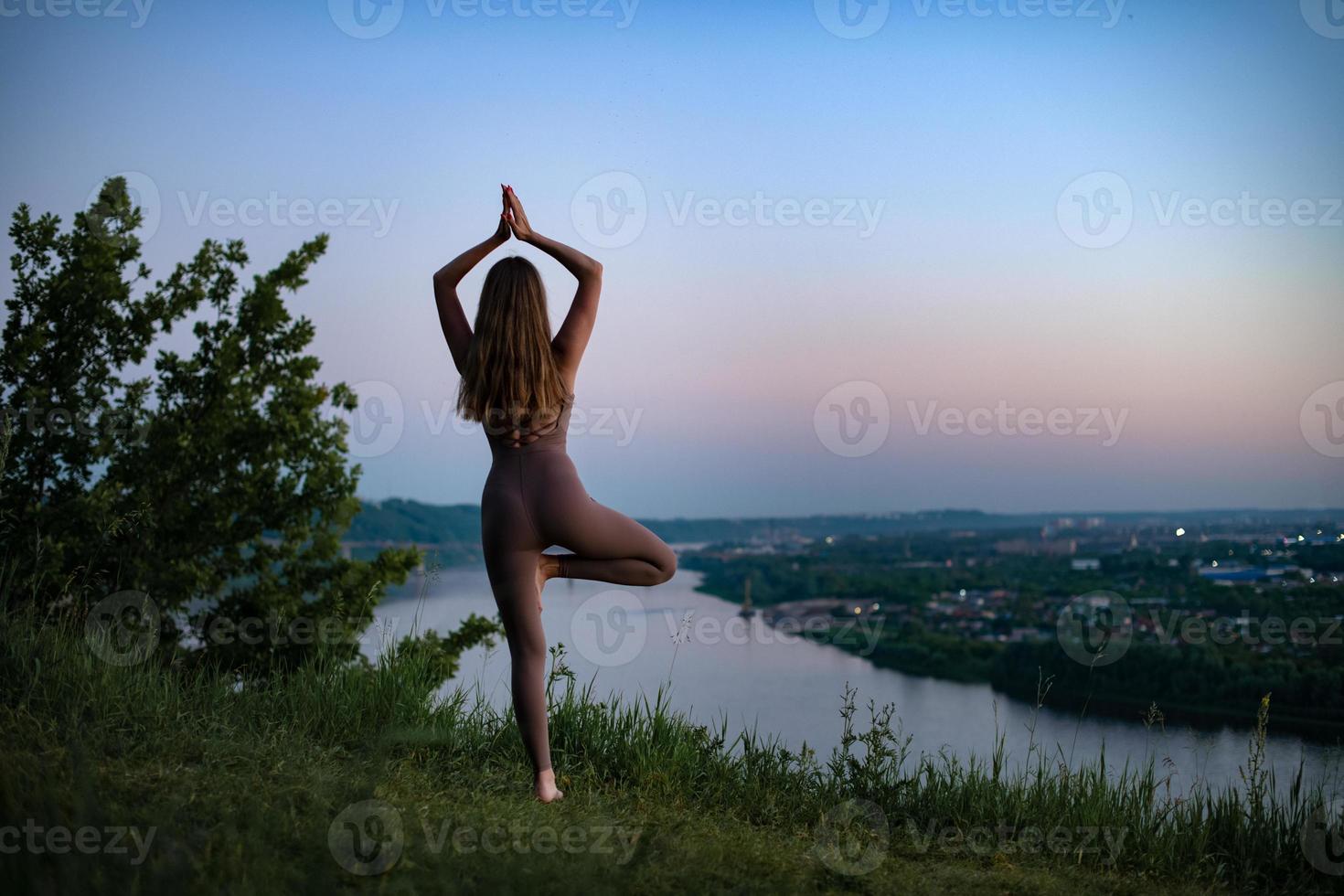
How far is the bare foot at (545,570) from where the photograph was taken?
3.67 meters

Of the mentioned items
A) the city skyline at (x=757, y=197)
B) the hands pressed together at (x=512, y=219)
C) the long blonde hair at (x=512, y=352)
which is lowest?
the long blonde hair at (x=512, y=352)

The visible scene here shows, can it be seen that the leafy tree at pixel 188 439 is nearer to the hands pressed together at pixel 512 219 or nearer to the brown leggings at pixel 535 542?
the brown leggings at pixel 535 542

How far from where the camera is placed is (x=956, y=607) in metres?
20.4

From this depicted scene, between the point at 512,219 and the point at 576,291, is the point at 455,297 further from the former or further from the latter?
the point at 576,291

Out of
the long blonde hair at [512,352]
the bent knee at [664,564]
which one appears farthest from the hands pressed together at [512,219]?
the bent knee at [664,564]

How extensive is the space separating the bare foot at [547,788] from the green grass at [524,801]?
12 centimetres

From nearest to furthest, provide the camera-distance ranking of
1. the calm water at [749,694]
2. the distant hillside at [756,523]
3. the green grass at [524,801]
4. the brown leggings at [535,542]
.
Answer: the green grass at [524,801] < the brown leggings at [535,542] < the calm water at [749,694] < the distant hillside at [756,523]

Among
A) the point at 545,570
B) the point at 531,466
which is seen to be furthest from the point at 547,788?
the point at 531,466

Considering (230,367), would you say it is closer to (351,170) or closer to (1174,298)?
Answer: (351,170)

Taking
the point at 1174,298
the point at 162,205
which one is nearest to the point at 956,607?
the point at 1174,298

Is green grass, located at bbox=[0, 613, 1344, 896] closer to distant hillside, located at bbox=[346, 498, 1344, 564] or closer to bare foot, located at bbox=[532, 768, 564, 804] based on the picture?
bare foot, located at bbox=[532, 768, 564, 804]

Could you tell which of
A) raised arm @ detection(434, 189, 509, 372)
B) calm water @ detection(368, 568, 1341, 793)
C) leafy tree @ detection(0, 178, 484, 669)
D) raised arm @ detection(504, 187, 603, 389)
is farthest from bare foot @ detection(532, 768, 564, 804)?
leafy tree @ detection(0, 178, 484, 669)

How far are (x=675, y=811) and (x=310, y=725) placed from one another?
1.89 m

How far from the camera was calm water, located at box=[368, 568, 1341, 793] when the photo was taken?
425cm
